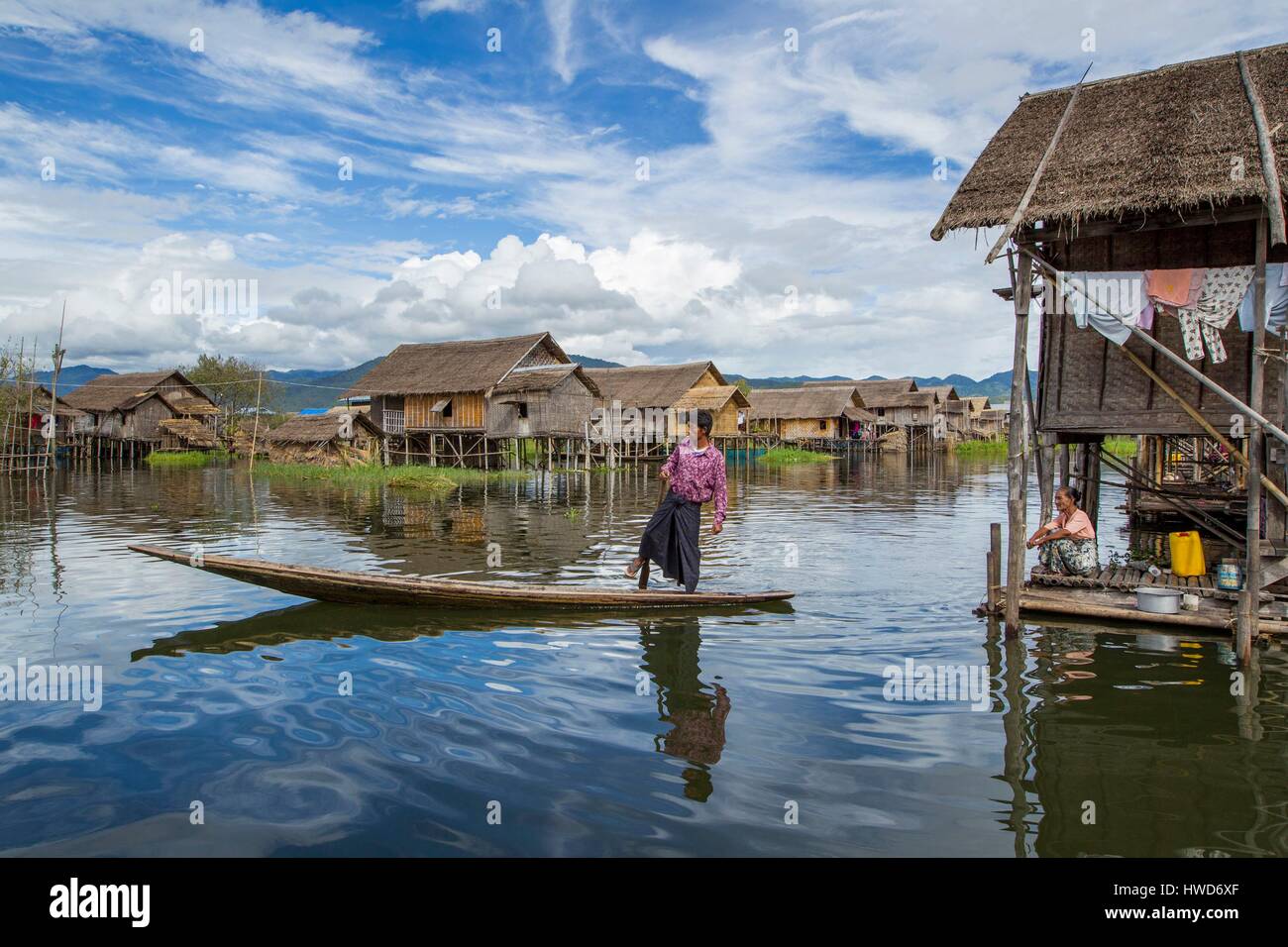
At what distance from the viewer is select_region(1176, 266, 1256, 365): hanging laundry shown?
26.9ft

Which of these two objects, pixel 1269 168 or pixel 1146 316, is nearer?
pixel 1269 168

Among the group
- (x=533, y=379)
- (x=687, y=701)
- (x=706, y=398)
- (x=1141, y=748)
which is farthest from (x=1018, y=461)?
(x=706, y=398)

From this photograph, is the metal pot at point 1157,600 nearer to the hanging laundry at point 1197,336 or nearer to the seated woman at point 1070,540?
the seated woman at point 1070,540

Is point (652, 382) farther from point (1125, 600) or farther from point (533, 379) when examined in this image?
point (1125, 600)

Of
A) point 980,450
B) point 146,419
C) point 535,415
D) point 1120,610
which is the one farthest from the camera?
point 980,450

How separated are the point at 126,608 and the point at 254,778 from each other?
5076 millimetres

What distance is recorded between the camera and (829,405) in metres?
51.9

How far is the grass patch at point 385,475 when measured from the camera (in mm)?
26295

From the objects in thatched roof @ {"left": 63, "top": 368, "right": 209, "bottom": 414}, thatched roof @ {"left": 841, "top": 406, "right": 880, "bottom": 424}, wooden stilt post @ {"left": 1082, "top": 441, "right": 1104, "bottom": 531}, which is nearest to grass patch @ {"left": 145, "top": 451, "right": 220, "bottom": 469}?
thatched roof @ {"left": 63, "top": 368, "right": 209, "bottom": 414}

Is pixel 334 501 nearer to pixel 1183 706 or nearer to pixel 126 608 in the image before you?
pixel 126 608

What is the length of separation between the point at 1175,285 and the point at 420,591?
783 centimetres

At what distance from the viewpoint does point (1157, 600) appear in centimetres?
796

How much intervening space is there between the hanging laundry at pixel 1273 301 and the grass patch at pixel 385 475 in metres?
20.6

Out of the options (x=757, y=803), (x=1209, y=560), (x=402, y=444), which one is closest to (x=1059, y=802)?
(x=757, y=803)
